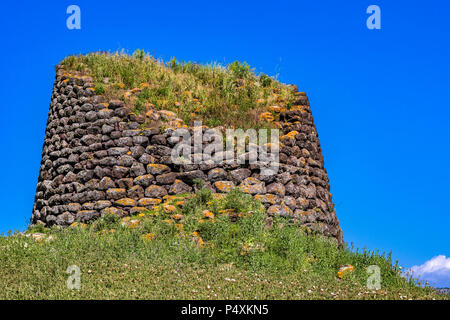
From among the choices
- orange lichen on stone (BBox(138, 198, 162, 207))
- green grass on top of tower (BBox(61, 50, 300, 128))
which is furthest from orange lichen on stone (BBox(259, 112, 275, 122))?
orange lichen on stone (BBox(138, 198, 162, 207))

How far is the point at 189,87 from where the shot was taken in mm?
13586

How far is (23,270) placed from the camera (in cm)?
724

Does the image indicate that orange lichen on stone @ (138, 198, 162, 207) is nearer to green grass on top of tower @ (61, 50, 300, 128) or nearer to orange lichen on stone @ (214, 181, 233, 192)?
orange lichen on stone @ (214, 181, 233, 192)

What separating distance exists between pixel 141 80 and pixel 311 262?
7957 millimetres

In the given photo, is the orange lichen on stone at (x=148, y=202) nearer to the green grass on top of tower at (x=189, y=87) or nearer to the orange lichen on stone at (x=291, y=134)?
the green grass on top of tower at (x=189, y=87)

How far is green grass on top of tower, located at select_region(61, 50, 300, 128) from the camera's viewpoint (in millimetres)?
12438

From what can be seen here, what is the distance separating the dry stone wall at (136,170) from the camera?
10773mm

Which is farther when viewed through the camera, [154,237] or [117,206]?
[117,206]

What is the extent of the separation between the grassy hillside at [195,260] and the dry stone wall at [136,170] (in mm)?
566

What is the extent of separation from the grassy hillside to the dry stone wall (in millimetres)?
566
